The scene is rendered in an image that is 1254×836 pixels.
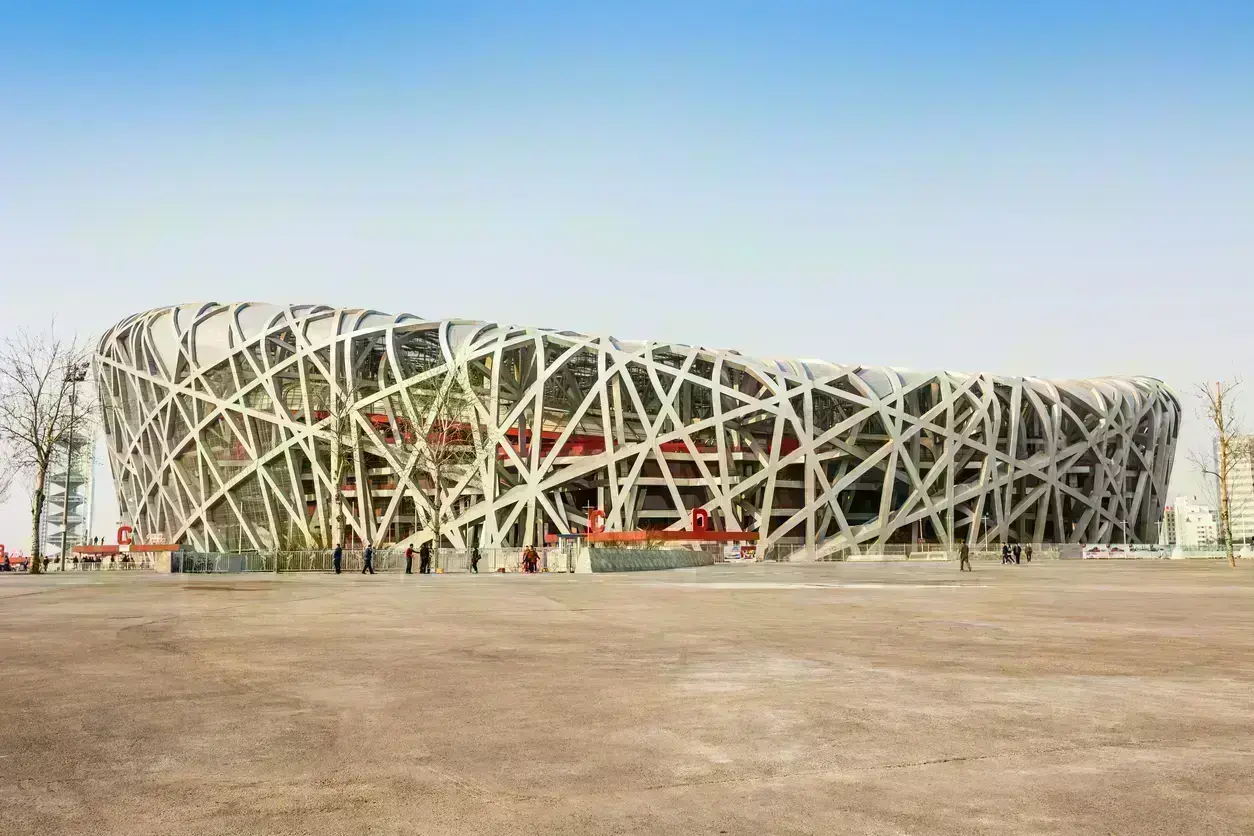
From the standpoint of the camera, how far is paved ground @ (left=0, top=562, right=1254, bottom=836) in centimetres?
472

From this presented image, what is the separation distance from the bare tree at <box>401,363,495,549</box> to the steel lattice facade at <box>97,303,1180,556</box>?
50 centimetres

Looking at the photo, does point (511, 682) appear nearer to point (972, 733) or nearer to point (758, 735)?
point (758, 735)

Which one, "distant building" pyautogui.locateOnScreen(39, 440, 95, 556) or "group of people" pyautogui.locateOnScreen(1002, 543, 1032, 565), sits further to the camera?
"distant building" pyautogui.locateOnScreen(39, 440, 95, 556)

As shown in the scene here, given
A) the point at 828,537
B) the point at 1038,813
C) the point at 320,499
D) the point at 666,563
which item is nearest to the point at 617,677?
the point at 1038,813

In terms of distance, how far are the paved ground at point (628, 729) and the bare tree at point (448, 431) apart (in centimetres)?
4534

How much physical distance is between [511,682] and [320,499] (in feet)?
198

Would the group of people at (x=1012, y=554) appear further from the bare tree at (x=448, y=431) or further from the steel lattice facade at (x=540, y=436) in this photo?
the bare tree at (x=448, y=431)

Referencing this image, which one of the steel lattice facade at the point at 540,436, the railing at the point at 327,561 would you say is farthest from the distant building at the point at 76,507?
the railing at the point at 327,561

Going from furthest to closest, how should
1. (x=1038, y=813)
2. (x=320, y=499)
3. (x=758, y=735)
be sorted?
(x=320, y=499), (x=758, y=735), (x=1038, y=813)

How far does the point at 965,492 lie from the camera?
7456 cm

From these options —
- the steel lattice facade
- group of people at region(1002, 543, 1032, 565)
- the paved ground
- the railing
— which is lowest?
group of people at region(1002, 543, 1032, 565)

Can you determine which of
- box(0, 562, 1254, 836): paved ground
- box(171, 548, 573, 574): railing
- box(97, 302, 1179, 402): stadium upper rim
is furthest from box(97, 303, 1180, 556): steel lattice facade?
box(0, 562, 1254, 836): paved ground

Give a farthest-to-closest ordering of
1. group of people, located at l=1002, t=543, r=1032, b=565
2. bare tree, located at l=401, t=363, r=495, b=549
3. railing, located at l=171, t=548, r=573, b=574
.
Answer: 1. bare tree, located at l=401, t=363, r=495, b=549
2. group of people, located at l=1002, t=543, r=1032, b=565
3. railing, located at l=171, t=548, r=573, b=574

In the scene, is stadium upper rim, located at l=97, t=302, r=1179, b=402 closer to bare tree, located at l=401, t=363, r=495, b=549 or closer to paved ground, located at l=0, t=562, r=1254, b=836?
bare tree, located at l=401, t=363, r=495, b=549
